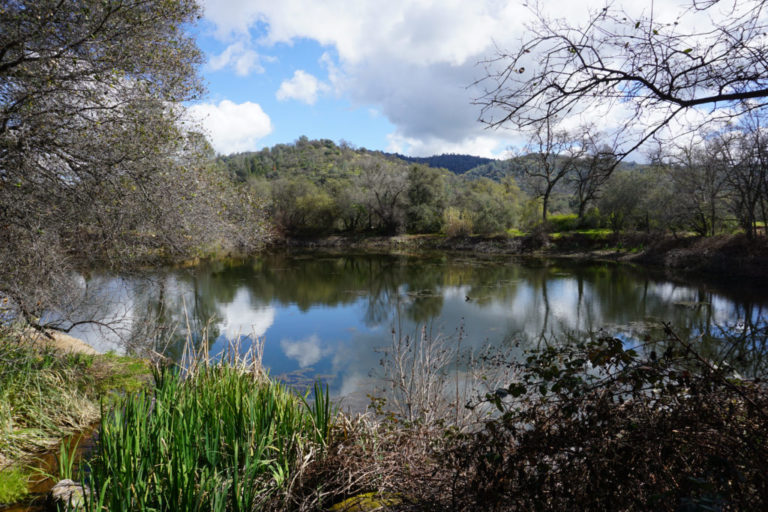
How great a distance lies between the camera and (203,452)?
3.00m

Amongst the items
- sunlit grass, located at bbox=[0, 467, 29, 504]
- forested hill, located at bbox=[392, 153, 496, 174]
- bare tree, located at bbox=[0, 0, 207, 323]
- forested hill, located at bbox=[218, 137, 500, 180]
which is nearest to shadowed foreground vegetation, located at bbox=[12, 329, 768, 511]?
sunlit grass, located at bbox=[0, 467, 29, 504]

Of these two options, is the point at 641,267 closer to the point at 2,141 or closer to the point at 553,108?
the point at 553,108

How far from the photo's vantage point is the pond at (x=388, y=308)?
9.21 m

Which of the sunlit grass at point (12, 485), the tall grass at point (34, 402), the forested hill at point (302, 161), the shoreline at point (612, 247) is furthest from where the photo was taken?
the forested hill at point (302, 161)

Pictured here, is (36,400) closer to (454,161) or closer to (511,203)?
(511,203)

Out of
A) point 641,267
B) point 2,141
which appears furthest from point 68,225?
point 641,267

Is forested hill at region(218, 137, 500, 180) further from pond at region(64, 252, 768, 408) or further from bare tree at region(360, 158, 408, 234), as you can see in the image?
pond at region(64, 252, 768, 408)

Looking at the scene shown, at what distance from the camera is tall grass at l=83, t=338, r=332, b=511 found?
2494 mm

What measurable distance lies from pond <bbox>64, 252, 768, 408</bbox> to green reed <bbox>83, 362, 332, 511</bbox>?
8.13ft

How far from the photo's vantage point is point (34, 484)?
3.93 metres

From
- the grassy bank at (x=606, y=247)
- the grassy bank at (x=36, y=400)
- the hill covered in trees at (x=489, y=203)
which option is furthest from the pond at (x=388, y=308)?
the hill covered in trees at (x=489, y=203)

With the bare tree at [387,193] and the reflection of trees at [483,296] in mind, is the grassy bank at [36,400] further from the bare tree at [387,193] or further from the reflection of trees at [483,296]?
the bare tree at [387,193]

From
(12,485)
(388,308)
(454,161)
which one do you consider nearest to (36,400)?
(12,485)

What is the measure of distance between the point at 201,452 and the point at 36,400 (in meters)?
3.57
